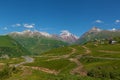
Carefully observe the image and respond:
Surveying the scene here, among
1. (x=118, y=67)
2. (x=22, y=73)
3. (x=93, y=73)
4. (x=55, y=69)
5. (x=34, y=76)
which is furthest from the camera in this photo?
(x=55, y=69)

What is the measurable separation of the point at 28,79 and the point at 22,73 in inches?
460

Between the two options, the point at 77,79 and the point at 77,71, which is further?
the point at 77,71

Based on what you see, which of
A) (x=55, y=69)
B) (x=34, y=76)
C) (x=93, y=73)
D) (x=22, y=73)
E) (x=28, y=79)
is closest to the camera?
(x=28, y=79)

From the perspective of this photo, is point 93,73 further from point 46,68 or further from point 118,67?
point 46,68

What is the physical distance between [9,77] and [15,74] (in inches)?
195

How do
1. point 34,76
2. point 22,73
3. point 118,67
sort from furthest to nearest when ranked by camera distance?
point 118,67, point 22,73, point 34,76

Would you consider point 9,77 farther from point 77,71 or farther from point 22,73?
point 77,71

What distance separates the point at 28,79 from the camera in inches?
2911

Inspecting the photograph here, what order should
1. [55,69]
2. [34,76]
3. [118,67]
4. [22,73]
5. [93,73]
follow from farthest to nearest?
1. [55,69]
2. [118,67]
3. [93,73]
4. [22,73]
5. [34,76]

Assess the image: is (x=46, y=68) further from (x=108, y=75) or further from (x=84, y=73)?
(x=108, y=75)

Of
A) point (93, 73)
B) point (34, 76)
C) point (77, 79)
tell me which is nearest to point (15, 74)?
point (34, 76)

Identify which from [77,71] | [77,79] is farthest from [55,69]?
[77,79]

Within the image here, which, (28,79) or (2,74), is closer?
(28,79)

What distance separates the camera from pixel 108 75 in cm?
8862
